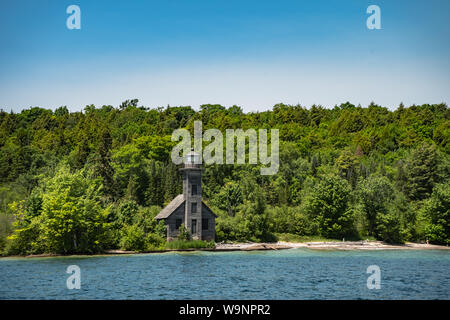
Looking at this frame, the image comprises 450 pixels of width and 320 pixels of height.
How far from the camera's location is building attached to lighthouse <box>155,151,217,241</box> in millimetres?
58344

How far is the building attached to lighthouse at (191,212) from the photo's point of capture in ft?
191

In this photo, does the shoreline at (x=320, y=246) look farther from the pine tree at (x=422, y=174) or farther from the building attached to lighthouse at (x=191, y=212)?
the pine tree at (x=422, y=174)

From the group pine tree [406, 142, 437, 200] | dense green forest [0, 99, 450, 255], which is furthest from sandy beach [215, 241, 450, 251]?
A: pine tree [406, 142, 437, 200]

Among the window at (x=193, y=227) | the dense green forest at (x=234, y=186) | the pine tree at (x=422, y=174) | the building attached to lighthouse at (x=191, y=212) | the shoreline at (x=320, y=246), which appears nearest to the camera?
the dense green forest at (x=234, y=186)

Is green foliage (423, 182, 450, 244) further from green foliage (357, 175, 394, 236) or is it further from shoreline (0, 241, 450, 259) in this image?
green foliage (357, 175, 394, 236)

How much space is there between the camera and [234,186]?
72.6m

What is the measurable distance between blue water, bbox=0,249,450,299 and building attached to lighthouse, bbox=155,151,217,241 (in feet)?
23.9

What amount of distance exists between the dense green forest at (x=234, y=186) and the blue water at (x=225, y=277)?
5.17 metres

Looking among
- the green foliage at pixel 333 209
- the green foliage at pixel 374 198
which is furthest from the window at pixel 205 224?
the green foliage at pixel 374 198

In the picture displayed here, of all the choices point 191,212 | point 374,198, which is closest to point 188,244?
point 191,212

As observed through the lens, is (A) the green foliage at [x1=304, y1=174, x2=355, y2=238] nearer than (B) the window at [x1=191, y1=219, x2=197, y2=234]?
No
